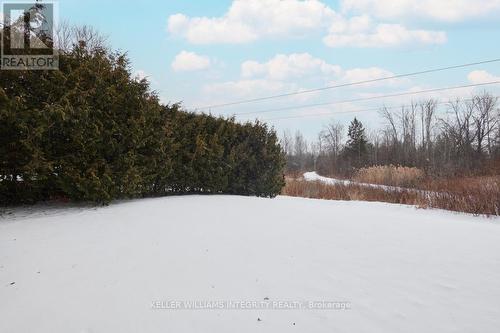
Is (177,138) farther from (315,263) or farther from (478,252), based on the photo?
(478,252)

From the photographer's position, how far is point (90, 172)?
5801 millimetres

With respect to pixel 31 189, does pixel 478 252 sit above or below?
below

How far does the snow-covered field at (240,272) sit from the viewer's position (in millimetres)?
2490

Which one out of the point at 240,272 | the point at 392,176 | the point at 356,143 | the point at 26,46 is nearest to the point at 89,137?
the point at 26,46

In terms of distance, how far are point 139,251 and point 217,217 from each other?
1576mm

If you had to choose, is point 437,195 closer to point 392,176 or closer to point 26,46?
point 392,176

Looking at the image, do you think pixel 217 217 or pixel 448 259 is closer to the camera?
pixel 448 259

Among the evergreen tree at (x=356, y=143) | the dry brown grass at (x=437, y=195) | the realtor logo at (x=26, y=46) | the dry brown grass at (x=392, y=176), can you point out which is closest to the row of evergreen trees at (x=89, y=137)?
the realtor logo at (x=26, y=46)

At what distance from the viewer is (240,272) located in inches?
127

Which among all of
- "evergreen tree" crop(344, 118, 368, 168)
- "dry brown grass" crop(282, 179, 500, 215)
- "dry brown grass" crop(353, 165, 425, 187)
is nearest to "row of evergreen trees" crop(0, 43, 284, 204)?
"dry brown grass" crop(282, 179, 500, 215)

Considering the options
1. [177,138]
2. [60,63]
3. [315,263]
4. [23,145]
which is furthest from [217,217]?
[60,63]

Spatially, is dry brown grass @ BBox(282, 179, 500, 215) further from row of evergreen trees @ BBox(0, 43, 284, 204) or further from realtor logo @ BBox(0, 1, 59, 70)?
realtor logo @ BBox(0, 1, 59, 70)

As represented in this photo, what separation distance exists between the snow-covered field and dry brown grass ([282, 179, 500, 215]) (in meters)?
3.42

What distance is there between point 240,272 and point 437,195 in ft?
25.8
